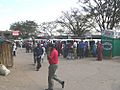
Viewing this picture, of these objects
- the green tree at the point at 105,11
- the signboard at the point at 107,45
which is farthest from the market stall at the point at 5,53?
the green tree at the point at 105,11

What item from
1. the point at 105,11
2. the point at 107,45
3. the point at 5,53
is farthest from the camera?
the point at 105,11

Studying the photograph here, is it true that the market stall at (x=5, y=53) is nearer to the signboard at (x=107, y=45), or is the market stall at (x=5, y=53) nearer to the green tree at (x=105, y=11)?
the signboard at (x=107, y=45)

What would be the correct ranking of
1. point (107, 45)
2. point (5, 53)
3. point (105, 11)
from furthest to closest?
1. point (105, 11)
2. point (107, 45)
3. point (5, 53)

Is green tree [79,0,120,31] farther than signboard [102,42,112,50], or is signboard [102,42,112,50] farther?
green tree [79,0,120,31]

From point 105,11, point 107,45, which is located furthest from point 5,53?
point 105,11

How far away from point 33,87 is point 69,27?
6652 cm

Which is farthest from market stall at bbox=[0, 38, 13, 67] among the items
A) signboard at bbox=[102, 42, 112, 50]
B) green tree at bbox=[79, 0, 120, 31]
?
green tree at bbox=[79, 0, 120, 31]

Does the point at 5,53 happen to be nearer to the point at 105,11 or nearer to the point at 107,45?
the point at 107,45

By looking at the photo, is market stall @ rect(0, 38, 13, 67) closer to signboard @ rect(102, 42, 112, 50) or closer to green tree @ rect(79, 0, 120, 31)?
signboard @ rect(102, 42, 112, 50)

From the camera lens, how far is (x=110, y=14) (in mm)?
54469

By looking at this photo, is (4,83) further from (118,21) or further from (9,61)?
(118,21)

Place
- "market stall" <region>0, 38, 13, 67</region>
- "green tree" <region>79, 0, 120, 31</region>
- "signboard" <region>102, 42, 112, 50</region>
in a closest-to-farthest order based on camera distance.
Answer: "market stall" <region>0, 38, 13, 67</region> < "signboard" <region>102, 42, 112, 50</region> < "green tree" <region>79, 0, 120, 31</region>

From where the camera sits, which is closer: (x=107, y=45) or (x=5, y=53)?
(x=5, y=53)

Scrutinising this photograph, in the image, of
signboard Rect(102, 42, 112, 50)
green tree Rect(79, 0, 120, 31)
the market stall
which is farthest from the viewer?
green tree Rect(79, 0, 120, 31)
